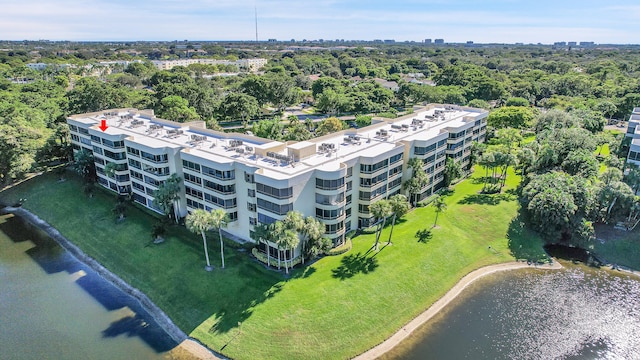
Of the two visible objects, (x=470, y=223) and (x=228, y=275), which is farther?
(x=470, y=223)

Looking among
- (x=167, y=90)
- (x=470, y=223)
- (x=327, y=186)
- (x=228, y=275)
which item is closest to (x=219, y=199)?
(x=228, y=275)

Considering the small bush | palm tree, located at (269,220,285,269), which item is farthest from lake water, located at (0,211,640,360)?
palm tree, located at (269,220,285,269)

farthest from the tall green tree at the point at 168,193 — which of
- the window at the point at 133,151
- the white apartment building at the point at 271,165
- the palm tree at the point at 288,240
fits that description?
the palm tree at the point at 288,240

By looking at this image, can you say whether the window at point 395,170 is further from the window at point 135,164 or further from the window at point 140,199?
the window at point 140,199

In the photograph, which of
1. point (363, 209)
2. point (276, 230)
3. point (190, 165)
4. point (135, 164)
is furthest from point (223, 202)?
point (135, 164)

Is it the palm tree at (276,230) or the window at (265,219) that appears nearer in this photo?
the palm tree at (276,230)

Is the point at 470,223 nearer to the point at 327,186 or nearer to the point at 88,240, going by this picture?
the point at 327,186

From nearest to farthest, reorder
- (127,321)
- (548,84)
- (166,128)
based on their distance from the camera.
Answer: (127,321)
(166,128)
(548,84)
